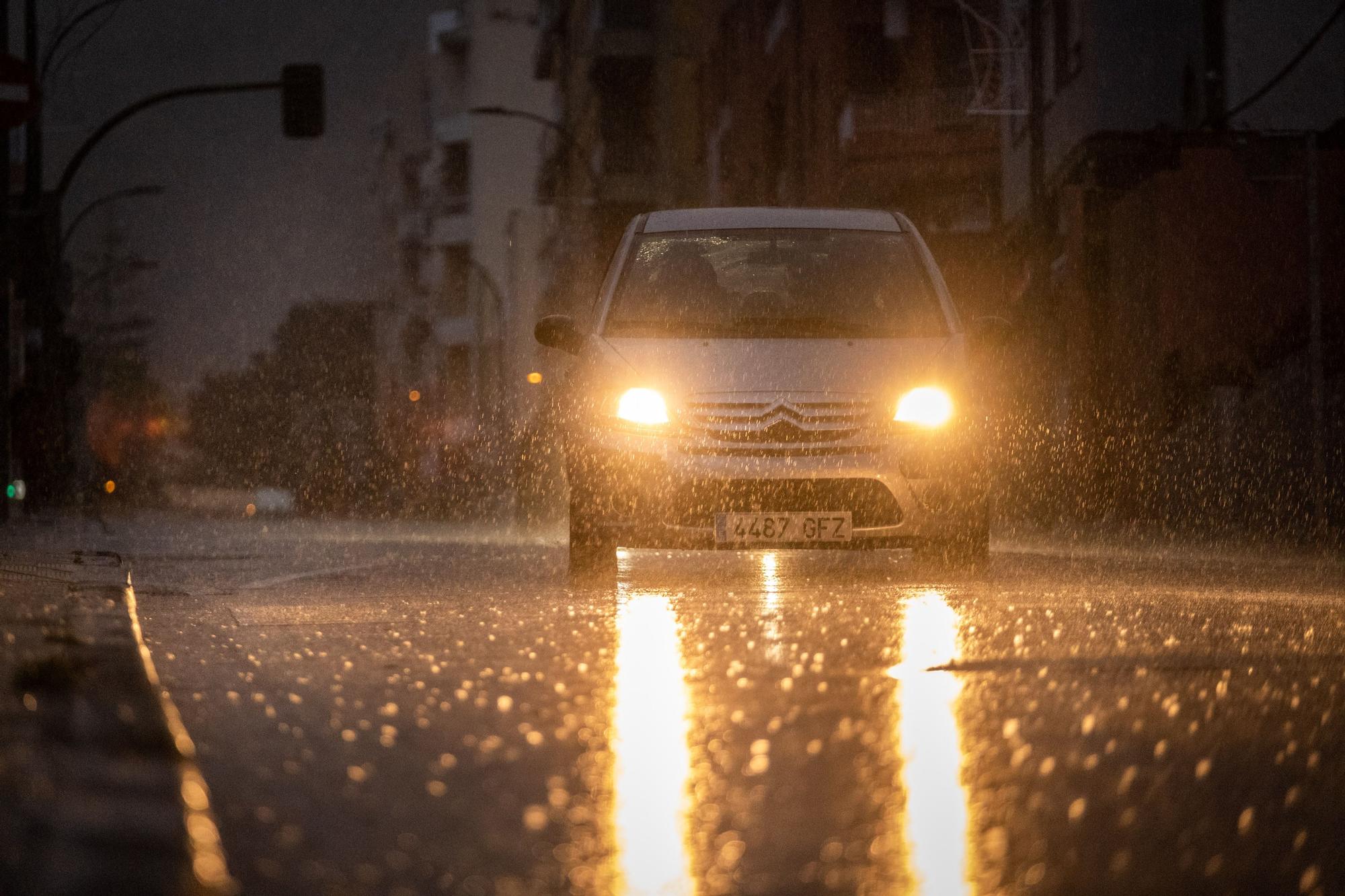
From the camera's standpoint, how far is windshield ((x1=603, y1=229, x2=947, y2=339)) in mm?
11609

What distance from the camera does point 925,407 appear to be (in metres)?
11.2

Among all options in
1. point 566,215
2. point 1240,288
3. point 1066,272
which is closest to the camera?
point 1240,288

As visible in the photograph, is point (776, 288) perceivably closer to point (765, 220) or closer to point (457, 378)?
point (765, 220)

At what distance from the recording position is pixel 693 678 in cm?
692

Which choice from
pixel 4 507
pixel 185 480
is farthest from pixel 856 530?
pixel 185 480

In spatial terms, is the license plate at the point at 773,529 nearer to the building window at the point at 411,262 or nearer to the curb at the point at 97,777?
the curb at the point at 97,777

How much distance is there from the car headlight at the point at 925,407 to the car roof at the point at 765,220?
1693mm

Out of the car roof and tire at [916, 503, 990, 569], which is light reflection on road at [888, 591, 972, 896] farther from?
the car roof

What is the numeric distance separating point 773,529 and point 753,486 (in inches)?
9.5

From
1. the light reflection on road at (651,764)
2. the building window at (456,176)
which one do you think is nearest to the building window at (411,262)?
the building window at (456,176)

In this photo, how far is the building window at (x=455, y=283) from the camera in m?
96.1

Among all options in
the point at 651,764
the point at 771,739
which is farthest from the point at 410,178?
the point at 651,764

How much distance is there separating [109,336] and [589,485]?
348ft

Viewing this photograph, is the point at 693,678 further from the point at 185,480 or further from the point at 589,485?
the point at 185,480
